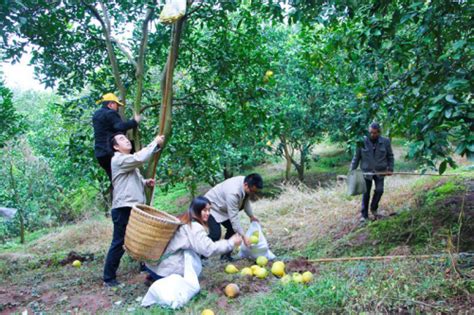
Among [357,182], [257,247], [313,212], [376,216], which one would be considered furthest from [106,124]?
[313,212]

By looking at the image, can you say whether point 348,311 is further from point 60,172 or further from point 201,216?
point 60,172

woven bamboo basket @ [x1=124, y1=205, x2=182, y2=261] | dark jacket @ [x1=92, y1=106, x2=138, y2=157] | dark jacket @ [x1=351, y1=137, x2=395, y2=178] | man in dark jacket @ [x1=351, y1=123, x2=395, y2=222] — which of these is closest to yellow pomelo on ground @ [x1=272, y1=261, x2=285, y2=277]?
woven bamboo basket @ [x1=124, y1=205, x2=182, y2=261]

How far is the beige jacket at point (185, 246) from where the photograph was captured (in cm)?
451

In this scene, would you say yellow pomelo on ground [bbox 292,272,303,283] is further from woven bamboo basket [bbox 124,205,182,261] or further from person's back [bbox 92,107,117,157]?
person's back [bbox 92,107,117,157]

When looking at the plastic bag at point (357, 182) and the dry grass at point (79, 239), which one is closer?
the plastic bag at point (357, 182)

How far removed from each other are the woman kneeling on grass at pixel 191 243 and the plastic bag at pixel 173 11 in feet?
6.32

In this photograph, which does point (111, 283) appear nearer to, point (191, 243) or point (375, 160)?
point (191, 243)

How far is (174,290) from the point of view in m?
4.23

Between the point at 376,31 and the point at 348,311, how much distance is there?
2.69 metres

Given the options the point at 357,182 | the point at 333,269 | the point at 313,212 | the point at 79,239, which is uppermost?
the point at 357,182

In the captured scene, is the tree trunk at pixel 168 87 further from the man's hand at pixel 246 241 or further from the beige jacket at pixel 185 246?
the man's hand at pixel 246 241

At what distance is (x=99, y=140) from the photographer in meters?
5.45

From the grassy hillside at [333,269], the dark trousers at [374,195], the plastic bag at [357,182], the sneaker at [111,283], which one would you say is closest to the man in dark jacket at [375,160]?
the dark trousers at [374,195]

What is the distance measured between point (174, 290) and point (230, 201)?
1712 mm
